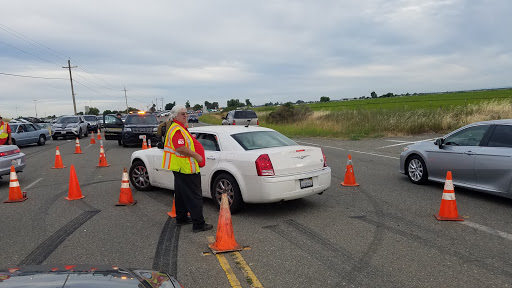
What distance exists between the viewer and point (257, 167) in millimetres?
6246

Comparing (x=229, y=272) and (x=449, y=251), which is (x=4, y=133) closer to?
(x=229, y=272)

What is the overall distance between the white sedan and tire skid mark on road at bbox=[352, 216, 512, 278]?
122cm

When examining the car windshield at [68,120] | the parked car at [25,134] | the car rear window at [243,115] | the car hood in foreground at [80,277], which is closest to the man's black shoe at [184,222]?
the car hood in foreground at [80,277]

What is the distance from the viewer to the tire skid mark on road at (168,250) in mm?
4508

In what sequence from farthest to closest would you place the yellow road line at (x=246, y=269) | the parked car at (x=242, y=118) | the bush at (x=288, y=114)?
1. the bush at (x=288, y=114)
2. the parked car at (x=242, y=118)
3. the yellow road line at (x=246, y=269)

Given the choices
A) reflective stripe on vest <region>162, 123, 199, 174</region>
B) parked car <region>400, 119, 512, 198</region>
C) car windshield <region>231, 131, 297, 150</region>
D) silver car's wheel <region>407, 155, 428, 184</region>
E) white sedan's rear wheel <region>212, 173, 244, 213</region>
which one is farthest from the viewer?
silver car's wheel <region>407, 155, 428, 184</region>

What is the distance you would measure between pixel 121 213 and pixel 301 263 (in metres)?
3.75

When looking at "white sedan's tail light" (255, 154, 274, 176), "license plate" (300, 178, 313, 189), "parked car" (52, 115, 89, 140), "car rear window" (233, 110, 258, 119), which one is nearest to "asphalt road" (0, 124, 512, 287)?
"license plate" (300, 178, 313, 189)

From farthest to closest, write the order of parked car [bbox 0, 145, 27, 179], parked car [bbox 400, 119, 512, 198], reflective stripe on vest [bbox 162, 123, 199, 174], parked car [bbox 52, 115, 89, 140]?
parked car [bbox 52, 115, 89, 140], parked car [bbox 0, 145, 27, 179], parked car [bbox 400, 119, 512, 198], reflective stripe on vest [bbox 162, 123, 199, 174]

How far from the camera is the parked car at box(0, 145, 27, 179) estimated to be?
10.1 metres

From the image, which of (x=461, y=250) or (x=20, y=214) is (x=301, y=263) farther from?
(x=20, y=214)

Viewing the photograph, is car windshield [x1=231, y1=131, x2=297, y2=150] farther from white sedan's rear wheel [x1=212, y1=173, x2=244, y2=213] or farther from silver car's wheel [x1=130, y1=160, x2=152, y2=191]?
silver car's wheel [x1=130, y1=160, x2=152, y2=191]

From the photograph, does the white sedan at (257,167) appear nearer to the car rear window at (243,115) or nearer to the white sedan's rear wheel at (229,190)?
the white sedan's rear wheel at (229,190)

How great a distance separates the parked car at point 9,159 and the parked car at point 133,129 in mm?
7605
